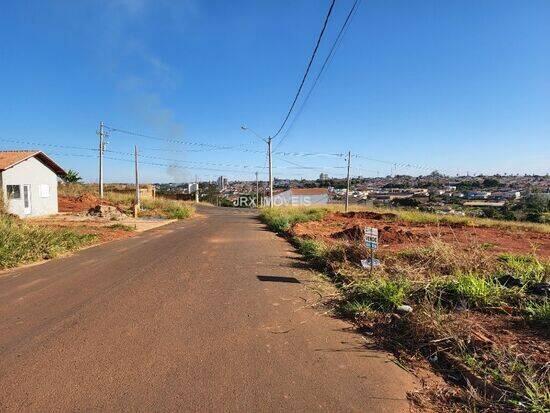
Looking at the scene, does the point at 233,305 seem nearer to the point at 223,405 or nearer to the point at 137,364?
the point at 137,364

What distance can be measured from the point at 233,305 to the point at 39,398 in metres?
3.36

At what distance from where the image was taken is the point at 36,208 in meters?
27.3

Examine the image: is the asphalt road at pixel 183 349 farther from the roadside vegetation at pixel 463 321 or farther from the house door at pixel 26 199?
the house door at pixel 26 199

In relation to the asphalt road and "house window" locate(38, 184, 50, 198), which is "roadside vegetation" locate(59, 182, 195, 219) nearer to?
"house window" locate(38, 184, 50, 198)

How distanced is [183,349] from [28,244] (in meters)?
8.87

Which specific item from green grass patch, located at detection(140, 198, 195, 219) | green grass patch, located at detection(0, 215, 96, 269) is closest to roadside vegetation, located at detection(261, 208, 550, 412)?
green grass patch, located at detection(0, 215, 96, 269)

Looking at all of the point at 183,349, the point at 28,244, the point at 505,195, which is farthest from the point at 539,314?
the point at 505,195

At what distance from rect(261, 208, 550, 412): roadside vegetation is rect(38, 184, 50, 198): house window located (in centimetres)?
2564

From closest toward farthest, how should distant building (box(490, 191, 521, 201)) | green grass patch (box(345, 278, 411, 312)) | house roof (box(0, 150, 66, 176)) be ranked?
green grass patch (box(345, 278, 411, 312)), house roof (box(0, 150, 66, 176)), distant building (box(490, 191, 521, 201))

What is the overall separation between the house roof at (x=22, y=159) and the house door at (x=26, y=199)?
191 cm

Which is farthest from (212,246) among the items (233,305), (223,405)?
(223,405)

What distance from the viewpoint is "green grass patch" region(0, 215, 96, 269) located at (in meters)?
10.6

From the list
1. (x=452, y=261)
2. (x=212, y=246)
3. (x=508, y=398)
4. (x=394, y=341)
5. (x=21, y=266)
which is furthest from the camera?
(x=212, y=246)

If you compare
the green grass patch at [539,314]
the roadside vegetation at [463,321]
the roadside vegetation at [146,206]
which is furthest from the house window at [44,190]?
the green grass patch at [539,314]
